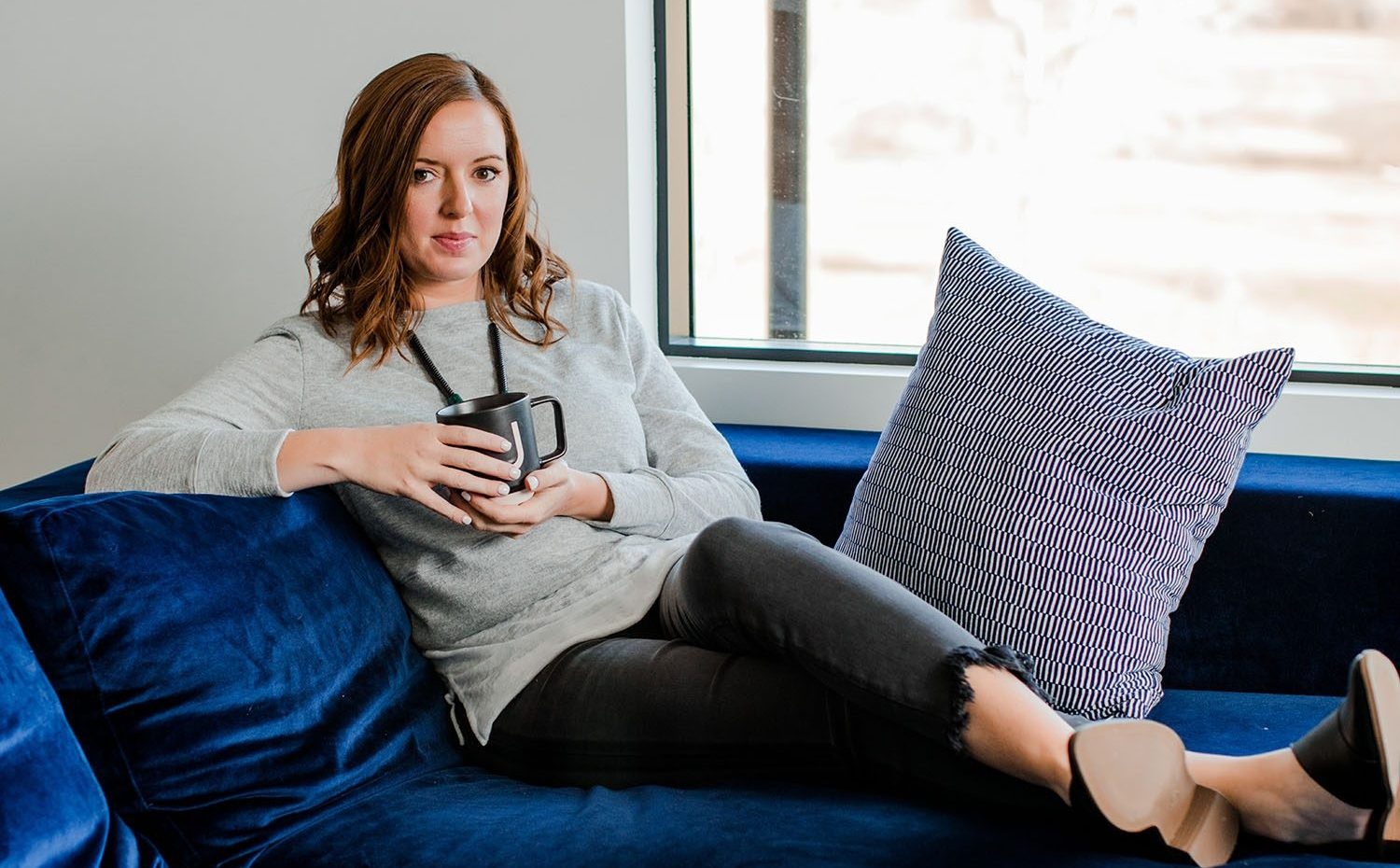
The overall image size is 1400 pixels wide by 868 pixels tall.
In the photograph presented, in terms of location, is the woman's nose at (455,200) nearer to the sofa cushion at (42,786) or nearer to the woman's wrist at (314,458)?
the woman's wrist at (314,458)

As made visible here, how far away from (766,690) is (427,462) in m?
0.45

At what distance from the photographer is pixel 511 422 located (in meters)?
1.37

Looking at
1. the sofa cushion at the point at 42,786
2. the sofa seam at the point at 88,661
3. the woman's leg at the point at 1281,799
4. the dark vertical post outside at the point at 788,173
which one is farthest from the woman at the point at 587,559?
the dark vertical post outside at the point at 788,173

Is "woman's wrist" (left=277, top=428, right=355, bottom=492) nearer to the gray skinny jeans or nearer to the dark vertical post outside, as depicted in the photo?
the gray skinny jeans

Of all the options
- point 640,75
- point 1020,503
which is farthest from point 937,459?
point 640,75

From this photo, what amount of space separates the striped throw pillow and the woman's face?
687mm

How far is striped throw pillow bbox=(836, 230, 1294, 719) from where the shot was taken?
1464mm

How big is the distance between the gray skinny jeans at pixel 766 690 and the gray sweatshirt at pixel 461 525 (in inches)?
2.7

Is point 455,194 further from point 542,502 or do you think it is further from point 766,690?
point 766,690

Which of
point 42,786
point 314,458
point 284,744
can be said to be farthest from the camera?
point 314,458

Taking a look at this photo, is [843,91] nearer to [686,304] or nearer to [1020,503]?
[686,304]

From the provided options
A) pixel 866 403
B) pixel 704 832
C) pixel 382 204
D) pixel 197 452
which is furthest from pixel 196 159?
pixel 704 832

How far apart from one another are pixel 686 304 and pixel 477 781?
1130 mm

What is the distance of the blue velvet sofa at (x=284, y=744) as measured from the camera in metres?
1.13
